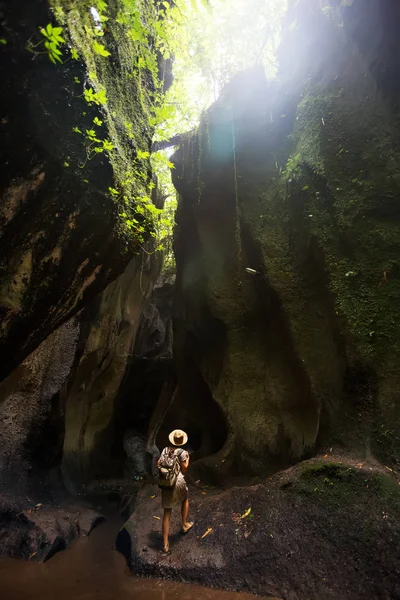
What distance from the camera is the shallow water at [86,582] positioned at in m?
4.02

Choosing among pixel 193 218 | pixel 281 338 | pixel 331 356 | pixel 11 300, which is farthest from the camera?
pixel 193 218

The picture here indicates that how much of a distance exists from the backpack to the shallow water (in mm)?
1181

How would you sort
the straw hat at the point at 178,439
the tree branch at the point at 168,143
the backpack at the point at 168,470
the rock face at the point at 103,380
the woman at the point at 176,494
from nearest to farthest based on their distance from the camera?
the woman at the point at 176,494, the backpack at the point at 168,470, the straw hat at the point at 178,439, the rock face at the point at 103,380, the tree branch at the point at 168,143

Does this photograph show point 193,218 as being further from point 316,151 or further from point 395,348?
point 395,348

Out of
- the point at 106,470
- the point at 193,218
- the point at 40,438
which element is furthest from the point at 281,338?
the point at 106,470

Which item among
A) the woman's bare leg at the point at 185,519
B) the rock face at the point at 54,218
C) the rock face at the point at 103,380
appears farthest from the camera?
the rock face at the point at 103,380

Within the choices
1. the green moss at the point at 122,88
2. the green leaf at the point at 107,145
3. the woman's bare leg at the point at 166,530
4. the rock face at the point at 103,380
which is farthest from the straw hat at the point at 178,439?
the rock face at the point at 103,380

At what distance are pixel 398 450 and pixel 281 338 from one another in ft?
10.4

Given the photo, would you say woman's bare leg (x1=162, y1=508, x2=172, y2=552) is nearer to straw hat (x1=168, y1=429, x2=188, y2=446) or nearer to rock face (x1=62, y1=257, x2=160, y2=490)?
straw hat (x1=168, y1=429, x2=188, y2=446)

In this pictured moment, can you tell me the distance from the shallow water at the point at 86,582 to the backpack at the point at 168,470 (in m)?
1.18

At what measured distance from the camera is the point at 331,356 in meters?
6.10

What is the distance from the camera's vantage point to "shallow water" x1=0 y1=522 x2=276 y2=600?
402cm

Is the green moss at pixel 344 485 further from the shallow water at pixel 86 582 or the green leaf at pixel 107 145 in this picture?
the green leaf at pixel 107 145

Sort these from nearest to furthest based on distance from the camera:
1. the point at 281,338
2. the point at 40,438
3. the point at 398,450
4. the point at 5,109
Result: the point at 5,109, the point at 398,450, the point at 281,338, the point at 40,438
